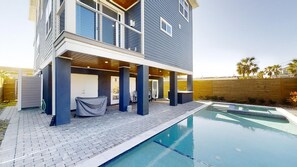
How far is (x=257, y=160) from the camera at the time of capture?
298 centimetres

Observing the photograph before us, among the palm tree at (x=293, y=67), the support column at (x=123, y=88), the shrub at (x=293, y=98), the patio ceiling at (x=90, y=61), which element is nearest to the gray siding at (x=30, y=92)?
the patio ceiling at (x=90, y=61)

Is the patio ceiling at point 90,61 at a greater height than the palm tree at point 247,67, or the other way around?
the palm tree at point 247,67

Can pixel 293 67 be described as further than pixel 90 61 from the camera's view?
Yes

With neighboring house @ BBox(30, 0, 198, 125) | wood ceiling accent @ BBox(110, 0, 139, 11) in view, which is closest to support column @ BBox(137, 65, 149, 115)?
neighboring house @ BBox(30, 0, 198, 125)

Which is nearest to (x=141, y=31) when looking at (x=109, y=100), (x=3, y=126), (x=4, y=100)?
(x=109, y=100)

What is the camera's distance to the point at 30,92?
829 centimetres

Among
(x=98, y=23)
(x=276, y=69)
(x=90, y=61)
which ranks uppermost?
(x=98, y=23)

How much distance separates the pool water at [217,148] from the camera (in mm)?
2850

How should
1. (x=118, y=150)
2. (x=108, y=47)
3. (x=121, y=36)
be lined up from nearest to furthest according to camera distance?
(x=118, y=150)
(x=108, y=47)
(x=121, y=36)

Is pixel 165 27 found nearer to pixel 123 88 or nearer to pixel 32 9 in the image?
pixel 123 88

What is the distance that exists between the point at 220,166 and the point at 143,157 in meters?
1.73

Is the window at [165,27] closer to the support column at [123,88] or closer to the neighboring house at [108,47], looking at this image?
the neighboring house at [108,47]

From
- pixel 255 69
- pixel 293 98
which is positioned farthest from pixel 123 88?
pixel 255 69

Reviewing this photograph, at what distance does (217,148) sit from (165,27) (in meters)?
7.42
